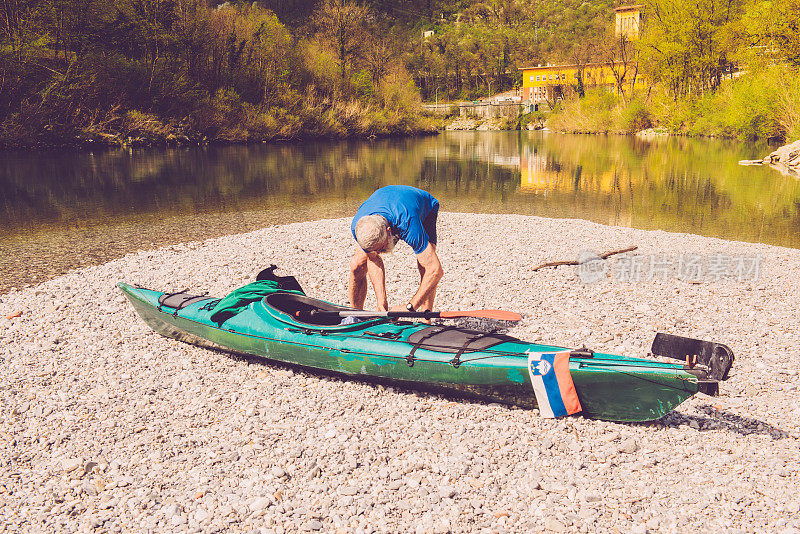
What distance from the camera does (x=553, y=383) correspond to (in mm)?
3910

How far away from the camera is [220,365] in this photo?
17.6ft

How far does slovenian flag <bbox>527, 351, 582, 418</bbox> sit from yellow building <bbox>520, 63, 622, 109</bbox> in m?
73.6

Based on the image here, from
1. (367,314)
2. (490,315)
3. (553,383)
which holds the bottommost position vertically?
(553,383)

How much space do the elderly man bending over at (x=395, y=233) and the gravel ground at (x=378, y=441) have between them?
3.04ft

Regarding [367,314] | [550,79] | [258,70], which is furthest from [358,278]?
[550,79]

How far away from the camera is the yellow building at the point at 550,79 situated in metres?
71.8

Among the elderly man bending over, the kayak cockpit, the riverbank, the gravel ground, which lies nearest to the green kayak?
the kayak cockpit

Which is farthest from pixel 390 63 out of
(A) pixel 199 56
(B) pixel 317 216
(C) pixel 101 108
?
(B) pixel 317 216

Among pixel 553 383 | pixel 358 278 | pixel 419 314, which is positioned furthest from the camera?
pixel 358 278

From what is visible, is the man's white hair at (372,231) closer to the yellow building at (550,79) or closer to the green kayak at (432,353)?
the green kayak at (432,353)

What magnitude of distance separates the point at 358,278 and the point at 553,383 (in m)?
2.19

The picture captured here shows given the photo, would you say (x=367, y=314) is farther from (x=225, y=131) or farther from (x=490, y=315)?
(x=225, y=131)

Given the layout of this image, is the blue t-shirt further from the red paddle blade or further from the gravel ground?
the gravel ground

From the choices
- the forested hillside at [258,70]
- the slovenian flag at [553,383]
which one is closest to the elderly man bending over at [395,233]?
the slovenian flag at [553,383]
